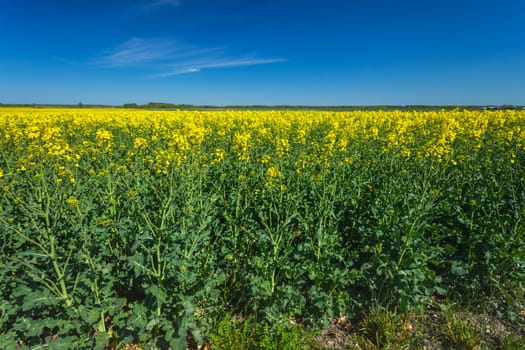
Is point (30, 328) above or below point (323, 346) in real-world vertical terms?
above

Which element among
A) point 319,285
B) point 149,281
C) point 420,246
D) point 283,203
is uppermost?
point 283,203

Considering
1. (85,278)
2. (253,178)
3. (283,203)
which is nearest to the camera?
(85,278)

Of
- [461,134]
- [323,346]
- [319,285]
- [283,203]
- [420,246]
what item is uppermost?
[461,134]

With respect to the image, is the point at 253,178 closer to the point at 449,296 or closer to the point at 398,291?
the point at 398,291

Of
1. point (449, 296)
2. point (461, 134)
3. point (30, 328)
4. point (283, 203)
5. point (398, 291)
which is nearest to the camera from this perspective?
point (30, 328)

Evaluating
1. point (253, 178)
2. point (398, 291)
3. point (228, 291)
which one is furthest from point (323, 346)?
point (253, 178)

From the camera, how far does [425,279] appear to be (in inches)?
110

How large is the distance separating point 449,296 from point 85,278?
12.0 ft

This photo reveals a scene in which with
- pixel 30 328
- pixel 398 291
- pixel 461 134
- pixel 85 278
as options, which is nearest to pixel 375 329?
pixel 398 291

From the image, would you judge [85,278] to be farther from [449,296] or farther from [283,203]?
[449,296]

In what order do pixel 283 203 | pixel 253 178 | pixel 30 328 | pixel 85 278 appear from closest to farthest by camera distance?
pixel 30 328 → pixel 85 278 → pixel 283 203 → pixel 253 178

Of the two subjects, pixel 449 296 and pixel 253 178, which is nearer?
pixel 449 296

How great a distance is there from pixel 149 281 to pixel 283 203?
166cm

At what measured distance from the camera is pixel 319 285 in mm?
2916
